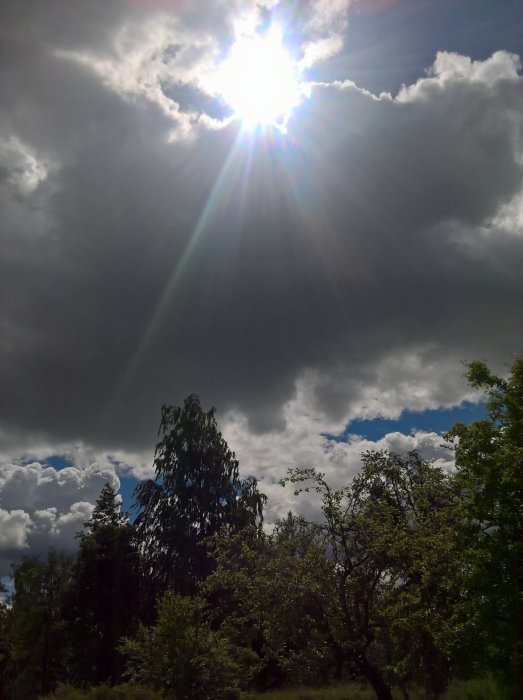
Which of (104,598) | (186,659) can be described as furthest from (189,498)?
(186,659)

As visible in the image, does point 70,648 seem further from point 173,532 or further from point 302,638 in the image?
point 302,638

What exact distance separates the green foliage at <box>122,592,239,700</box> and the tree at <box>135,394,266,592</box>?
1571 centimetres

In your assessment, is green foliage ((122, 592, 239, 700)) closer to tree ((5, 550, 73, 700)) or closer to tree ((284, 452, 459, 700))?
tree ((284, 452, 459, 700))

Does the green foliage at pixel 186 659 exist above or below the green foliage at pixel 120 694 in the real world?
above

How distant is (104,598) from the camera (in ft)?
119

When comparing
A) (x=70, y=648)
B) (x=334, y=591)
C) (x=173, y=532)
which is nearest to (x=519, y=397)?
(x=334, y=591)

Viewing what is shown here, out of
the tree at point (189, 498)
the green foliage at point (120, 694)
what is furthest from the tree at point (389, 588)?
the tree at point (189, 498)

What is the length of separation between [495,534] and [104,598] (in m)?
30.3

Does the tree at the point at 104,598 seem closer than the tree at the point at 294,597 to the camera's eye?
No

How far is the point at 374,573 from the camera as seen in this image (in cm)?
1527

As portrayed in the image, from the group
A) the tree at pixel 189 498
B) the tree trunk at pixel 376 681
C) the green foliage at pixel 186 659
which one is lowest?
the tree trunk at pixel 376 681

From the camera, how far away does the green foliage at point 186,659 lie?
52.7 ft

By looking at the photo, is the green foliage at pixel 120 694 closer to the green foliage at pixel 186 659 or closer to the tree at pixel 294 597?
the green foliage at pixel 186 659

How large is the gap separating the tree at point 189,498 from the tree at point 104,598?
226 centimetres
